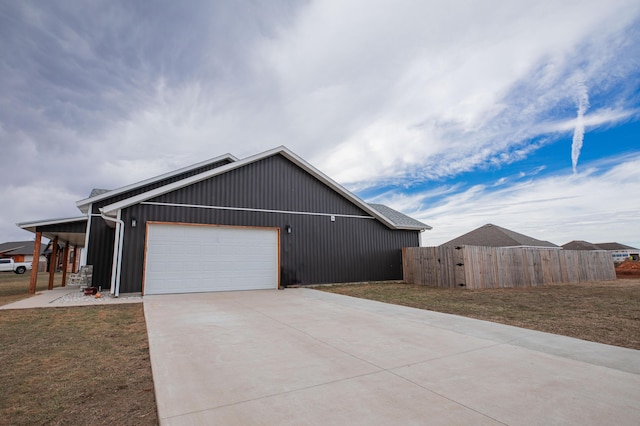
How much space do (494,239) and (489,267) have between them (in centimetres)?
1641

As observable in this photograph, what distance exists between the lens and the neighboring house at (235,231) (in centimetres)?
1019

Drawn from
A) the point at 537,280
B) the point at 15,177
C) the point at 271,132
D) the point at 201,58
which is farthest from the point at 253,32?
the point at 15,177

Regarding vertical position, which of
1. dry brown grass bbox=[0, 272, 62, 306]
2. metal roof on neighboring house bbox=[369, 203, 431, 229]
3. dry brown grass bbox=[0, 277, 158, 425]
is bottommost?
dry brown grass bbox=[0, 277, 158, 425]

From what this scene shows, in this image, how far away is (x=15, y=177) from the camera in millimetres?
17188

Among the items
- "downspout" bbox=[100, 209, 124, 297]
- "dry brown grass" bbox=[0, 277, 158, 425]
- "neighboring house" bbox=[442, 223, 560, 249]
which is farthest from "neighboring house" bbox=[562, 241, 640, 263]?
"dry brown grass" bbox=[0, 277, 158, 425]

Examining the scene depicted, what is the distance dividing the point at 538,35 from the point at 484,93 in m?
2.39

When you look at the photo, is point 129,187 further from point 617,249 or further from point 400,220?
point 617,249

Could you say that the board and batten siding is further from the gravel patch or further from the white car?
the white car

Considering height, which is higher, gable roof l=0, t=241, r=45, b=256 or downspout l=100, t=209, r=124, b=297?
gable roof l=0, t=241, r=45, b=256

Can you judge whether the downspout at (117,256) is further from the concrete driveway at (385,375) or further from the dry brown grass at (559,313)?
the dry brown grass at (559,313)

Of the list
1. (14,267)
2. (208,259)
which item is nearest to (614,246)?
(208,259)

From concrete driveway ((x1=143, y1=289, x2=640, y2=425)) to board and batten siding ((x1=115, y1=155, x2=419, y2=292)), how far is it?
5.78 m

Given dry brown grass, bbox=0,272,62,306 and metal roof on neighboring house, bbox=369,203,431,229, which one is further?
metal roof on neighboring house, bbox=369,203,431,229

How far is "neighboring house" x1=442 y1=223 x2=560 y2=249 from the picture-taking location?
25.8m
